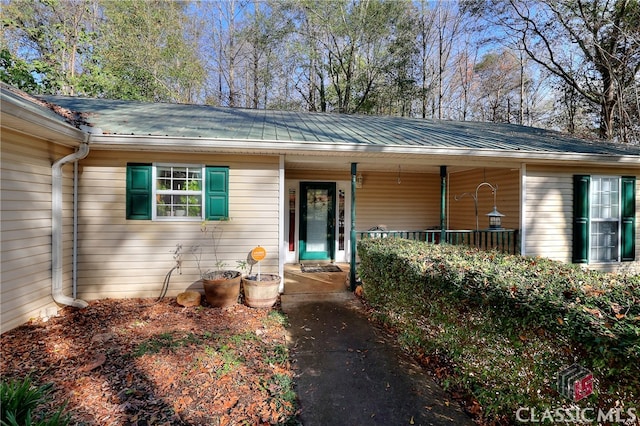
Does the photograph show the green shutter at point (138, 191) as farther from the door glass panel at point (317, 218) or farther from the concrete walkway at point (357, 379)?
the door glass panel at point (317, 218)

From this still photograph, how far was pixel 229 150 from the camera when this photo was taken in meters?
4.75

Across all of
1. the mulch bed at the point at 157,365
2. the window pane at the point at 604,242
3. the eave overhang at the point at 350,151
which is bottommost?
the mulch bed at the point at 157,365

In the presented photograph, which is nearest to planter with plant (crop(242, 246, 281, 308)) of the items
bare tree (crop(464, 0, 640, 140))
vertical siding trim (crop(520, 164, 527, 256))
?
vertical siding trim (crop(520, 164, 527, 256))

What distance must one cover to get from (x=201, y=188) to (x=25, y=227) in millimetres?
2110

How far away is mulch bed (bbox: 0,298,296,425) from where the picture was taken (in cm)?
231

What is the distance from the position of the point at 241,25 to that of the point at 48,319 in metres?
15.2

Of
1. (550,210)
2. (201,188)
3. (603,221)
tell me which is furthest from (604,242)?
(201,188)

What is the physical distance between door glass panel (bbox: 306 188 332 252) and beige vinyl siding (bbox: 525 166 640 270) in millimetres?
4237

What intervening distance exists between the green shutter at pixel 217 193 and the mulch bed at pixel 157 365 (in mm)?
1555

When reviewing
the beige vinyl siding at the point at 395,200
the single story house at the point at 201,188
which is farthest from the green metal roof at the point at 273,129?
the beige vinyl siding at the point at 395,200

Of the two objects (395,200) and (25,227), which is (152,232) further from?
(395,200)

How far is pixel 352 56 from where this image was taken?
14922mm

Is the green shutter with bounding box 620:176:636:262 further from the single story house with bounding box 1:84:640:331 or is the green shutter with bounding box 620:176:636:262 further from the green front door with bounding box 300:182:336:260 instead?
the green front door with bounding box 300:182:336:260

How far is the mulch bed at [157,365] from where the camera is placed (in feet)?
7.57
